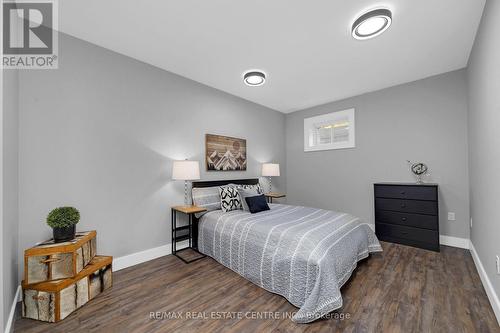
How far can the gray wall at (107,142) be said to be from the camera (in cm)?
203

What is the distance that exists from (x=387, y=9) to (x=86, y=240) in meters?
3.51

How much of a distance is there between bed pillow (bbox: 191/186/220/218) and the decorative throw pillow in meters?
0.12

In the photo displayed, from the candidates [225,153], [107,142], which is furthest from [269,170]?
[107,142]

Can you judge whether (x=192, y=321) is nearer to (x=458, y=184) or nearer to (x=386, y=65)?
(x=386, y=65)

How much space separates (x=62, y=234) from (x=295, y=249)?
2.10 meters

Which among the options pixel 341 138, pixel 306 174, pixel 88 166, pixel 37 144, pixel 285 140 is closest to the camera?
pixel 37 144

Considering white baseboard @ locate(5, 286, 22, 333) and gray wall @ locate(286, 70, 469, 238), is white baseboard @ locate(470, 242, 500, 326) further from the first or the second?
white baseboard @ locate(5, 286, 22, 333)

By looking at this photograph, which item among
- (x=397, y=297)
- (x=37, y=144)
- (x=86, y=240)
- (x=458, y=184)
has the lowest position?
(x=397, y=297)

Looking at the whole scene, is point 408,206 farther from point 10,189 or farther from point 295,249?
point 10,189

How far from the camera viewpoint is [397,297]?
1925 mm

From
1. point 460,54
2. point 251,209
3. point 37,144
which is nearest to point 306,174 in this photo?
point 251,209

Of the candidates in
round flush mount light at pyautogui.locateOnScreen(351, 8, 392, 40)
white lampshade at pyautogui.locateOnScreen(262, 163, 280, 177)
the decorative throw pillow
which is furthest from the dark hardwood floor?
round flush mount light at pyautogui.locateOnScreen(351, 8, 392, 40)

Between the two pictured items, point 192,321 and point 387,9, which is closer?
point 192,321

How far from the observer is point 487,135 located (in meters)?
1.89
